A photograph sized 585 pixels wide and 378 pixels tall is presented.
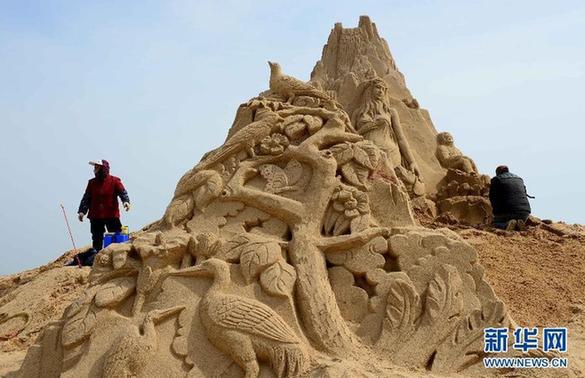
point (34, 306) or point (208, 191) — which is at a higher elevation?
point (208, 191)

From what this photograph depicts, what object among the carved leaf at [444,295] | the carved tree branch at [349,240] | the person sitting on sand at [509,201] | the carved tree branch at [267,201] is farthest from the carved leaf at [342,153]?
the person sitting on sand at [509,201]

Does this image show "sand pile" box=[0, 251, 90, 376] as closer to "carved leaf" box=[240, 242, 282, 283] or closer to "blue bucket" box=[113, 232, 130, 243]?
"blue bucket" box=[113, 232, 130, 243]

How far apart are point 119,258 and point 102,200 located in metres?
2.80

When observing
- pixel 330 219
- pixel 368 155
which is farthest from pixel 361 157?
pixel 330 219

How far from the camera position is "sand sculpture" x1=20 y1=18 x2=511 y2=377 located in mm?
2777

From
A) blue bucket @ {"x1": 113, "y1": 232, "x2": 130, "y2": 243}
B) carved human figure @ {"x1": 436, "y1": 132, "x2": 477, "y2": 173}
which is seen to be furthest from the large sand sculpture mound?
carved human figure @ {"x1": 436, "y1": 132, "x2": 477, "y2": 173}

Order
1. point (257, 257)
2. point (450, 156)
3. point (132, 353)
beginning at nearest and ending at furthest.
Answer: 1. point (132, 353)
2. point (257, 257)
3. point (450, 156)

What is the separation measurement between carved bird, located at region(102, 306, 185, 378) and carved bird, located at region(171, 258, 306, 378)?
0.28 meters

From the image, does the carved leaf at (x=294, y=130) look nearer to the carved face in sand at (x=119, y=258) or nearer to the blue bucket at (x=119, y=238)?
the carved face in sand at (x=119, y=258)

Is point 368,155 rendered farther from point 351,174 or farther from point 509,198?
point 509,198

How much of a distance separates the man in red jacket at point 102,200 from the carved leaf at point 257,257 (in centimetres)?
308

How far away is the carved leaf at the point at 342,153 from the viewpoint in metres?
3.56

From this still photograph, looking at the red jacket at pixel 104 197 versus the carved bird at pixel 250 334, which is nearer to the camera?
the carved bird at pixel 250 334

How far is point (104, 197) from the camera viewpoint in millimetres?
5746
